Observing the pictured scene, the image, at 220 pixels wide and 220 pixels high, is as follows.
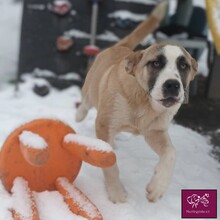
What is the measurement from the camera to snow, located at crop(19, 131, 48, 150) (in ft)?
7.80

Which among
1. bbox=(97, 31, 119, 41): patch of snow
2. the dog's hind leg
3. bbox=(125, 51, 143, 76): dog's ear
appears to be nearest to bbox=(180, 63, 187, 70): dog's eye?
bbox=(125, 51, 143, 76): dog's ear

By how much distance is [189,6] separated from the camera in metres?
5.47

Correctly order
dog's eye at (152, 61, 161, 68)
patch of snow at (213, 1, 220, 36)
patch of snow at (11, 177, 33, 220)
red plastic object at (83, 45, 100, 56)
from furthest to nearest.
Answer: red plastic object at (83, 45, 100, 56) → patch of snow at (213, 1, 220, 36) → dog's eye at (152, 61, 161, 68) → patch of snow at (11, 177, 33, 220)

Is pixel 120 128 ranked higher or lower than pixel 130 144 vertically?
higher

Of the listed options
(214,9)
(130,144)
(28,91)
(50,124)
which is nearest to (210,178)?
(130,144)

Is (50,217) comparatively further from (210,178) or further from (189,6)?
(189,6)

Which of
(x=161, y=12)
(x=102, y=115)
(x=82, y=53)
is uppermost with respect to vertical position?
(x=161, y=12)

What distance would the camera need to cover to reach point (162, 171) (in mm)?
2617

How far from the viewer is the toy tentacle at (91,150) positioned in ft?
7.97

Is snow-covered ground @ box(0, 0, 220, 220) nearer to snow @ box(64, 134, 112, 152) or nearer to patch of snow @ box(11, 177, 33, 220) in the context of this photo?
patch of snow @ box(11, 177, 33, 220)

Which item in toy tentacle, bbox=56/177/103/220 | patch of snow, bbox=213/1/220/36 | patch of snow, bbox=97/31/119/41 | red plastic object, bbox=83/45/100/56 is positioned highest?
patch of snow, bbox=213/1/220/36

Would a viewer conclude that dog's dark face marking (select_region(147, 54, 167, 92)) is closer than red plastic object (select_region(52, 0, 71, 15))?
Yes

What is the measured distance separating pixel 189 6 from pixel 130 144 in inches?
94.1

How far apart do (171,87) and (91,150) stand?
505 mm
